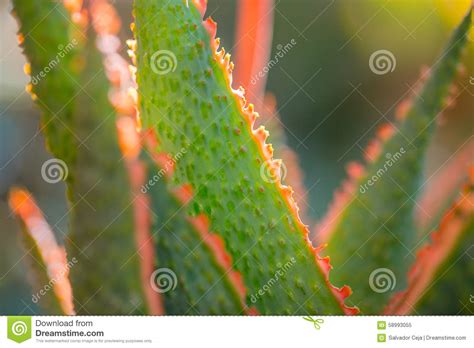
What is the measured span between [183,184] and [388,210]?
28cm

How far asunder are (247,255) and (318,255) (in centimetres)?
10

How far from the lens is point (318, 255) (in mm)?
687

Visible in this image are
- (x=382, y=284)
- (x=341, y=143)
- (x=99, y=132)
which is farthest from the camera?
(x=341, y=143)

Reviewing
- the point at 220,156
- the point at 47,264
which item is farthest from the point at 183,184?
the point at 47,264

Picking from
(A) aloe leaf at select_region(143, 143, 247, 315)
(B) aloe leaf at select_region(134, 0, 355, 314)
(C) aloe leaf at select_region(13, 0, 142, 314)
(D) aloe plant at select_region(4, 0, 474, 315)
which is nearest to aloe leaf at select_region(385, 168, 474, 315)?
(D) aloe plant at select_region(4, 0, 474, 315)

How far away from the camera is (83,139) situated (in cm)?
61

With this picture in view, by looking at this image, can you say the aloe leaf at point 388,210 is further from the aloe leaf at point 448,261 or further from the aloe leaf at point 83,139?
the aloe leaf at point 83,139

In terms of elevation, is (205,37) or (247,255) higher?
(205,37)

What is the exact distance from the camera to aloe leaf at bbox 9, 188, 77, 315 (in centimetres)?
70

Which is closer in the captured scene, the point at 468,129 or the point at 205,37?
the point at 205,37

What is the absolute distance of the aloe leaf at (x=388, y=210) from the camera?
709mm

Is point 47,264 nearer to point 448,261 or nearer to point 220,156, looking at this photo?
point 220,156
